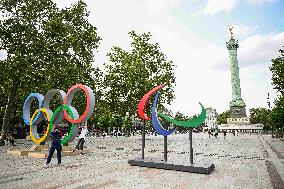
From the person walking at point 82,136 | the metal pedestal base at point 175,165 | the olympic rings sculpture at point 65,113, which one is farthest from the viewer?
the person walking at point 82,136

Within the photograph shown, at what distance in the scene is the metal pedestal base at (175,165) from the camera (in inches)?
443

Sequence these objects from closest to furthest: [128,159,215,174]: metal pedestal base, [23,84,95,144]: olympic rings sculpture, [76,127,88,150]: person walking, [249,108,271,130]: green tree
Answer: [128,159,215,174]: metal pedestal base < [23,84,95,144]: olympic rings sculpture < [76,127,88,150]: person walking < [249,108,271,130]: green tree

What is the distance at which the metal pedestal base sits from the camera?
1125 cm

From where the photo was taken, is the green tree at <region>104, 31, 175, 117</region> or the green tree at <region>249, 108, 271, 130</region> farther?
the green tree at <region>249, 108, 271, 130</region>

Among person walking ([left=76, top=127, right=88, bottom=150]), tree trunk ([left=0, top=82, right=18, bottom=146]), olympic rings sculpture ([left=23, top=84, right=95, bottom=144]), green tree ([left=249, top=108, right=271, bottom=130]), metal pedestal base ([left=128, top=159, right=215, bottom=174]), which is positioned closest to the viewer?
metal pedestal base ([left=128, top=159, right=215, bottom=174])

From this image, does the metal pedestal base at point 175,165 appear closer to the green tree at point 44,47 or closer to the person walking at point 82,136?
the person walking at point 82,136

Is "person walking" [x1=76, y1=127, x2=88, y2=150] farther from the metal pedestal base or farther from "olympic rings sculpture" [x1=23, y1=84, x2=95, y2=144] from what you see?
the metal pedestal base

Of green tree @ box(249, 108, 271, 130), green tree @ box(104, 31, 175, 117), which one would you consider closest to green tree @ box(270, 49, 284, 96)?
green tree @ box(104, 31, 175, 117)

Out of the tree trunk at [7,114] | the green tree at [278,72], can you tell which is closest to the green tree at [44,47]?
the tree trunk at [7,114]

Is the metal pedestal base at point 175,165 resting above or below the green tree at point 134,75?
below

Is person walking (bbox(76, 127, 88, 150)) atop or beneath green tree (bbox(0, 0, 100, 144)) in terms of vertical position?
beneath

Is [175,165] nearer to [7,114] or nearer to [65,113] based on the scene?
[65,113]

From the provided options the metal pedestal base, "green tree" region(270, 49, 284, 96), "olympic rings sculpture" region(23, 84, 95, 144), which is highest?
"green tree" region(270, 49, 284, 96)

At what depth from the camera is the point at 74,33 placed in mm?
29781
